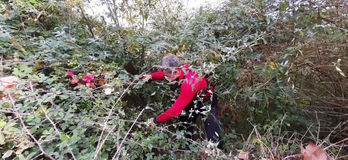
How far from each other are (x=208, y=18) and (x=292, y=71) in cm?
116

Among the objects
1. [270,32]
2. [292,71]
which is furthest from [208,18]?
[292,71]

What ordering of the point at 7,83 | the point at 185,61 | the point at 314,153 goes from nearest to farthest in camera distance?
the point at 314,153, the point at 7,83, the point at 185,61

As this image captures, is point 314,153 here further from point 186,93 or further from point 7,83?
point 7,83

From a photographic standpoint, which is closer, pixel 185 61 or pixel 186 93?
pixel 186 93

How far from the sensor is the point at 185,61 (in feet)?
9.12

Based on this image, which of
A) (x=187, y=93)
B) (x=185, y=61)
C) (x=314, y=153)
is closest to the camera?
(x=314, y=153)

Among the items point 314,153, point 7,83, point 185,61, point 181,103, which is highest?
point 7,83

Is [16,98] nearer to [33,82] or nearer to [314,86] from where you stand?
[33,82]

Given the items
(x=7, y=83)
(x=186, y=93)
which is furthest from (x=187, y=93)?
(x=7, y=83)

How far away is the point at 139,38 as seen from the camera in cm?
308

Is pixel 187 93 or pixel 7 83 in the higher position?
pixel 7 83

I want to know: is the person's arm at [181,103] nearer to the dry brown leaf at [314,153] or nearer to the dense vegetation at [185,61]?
the dense vegetation at [185,61]

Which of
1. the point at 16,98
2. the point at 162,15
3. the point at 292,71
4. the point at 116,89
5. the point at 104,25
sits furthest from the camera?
the point at 162,15

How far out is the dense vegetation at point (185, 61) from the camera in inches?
91.1
